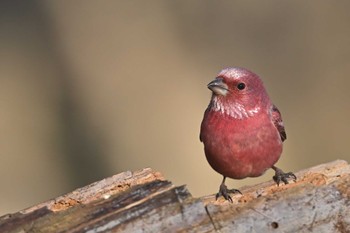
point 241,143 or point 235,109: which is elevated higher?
point 235,109

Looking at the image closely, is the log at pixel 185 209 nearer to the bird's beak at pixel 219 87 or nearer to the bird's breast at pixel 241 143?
the bird's breast at pixel 241 143

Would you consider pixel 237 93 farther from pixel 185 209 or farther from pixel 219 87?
pixel 185 209

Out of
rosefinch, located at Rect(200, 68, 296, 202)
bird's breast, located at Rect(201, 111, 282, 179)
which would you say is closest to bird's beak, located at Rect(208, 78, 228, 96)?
rosefinch, located at Rect(200, 68, 296, 202)

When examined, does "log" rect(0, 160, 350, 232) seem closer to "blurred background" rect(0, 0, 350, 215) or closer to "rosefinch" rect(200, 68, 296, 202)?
"rosefinch" rect(200, 68, 296, 202)

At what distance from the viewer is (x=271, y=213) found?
177 inches

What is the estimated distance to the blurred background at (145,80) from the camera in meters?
10.0

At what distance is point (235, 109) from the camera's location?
5738 mm

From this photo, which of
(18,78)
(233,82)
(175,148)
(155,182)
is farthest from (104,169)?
(155,182)

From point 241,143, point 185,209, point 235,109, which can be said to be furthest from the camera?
point 235,109

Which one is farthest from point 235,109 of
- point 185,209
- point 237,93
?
point 185,209

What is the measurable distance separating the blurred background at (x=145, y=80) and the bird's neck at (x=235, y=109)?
405 cm

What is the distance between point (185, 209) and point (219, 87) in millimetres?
1523

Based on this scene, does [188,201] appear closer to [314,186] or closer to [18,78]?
[314,186]

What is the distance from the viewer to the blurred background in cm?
1001
